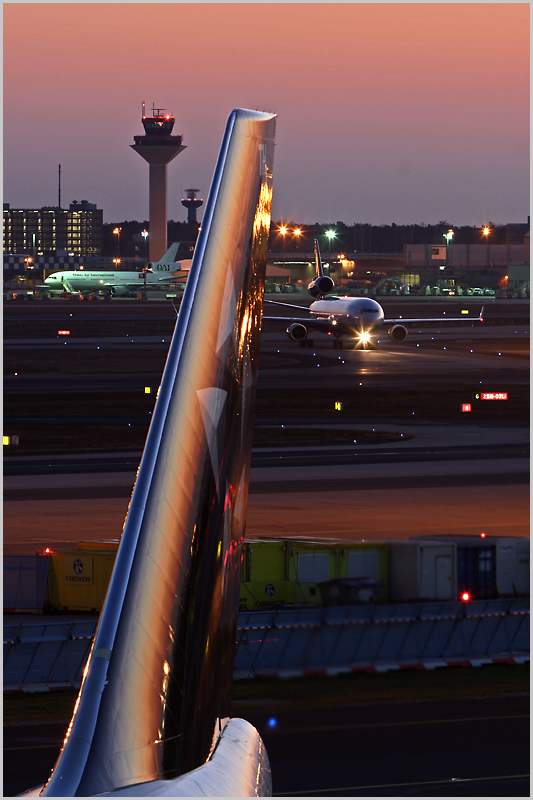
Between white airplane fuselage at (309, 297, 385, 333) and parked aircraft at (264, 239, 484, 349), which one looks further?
parked aircraft at (264, 239, 484, 349)

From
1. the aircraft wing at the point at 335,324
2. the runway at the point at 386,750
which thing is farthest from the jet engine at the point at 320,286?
the runway at the point at 386,750

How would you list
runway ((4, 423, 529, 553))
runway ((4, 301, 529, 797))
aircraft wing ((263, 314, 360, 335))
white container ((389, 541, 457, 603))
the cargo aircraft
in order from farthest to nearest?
aircraft wing ((263, 314, 360, 335)) → runway ((4, 423, 529, 553)) → white container ((389, 541, 457, 603)) → runway ((4, 301, 529, 797)) → the cargo aircraft

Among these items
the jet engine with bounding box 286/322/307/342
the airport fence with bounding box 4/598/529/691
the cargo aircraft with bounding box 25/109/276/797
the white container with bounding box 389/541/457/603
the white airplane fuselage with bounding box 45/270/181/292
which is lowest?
A: the airport fence with bounding box 4/598/529/691

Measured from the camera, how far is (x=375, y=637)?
19.6 m

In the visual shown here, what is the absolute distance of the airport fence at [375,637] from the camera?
19625mm

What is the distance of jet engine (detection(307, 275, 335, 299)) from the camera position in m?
93.0

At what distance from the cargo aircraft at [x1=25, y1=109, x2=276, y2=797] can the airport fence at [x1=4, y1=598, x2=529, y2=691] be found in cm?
1155

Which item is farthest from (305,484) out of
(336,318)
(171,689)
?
(336,318)

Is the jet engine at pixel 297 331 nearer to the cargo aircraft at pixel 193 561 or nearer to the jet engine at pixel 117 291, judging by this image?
the cargo aircraft at pixel 193 561

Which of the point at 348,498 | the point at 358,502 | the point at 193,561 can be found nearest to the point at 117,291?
the point at 348,498

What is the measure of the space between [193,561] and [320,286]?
88.5 meters

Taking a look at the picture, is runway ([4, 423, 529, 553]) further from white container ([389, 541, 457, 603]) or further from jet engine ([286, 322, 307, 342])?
jet engine ([286, 322, 307, 342])

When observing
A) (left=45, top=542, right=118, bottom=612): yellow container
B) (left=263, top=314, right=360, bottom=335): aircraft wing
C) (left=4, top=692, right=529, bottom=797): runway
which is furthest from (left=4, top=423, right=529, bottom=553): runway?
(left=263, top=314, right=360, bottom=335): aircraft wing

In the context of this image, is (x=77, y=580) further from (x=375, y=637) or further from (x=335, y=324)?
(x=335, y=324)
